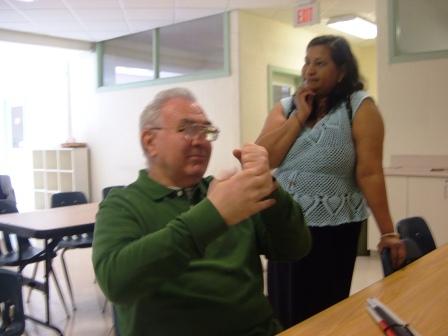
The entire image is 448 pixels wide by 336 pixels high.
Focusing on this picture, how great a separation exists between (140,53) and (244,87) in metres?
1.97

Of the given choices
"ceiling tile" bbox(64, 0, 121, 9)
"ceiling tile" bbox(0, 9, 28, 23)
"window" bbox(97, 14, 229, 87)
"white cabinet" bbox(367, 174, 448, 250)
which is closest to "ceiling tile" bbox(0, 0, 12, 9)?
"ceiling tile" bbox(0, 9, 28, 23)

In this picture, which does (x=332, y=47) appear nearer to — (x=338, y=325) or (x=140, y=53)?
(x=338, y=325)

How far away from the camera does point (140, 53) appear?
653 cm

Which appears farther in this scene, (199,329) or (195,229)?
(199,329)

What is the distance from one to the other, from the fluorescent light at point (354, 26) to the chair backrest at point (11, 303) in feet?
16.0

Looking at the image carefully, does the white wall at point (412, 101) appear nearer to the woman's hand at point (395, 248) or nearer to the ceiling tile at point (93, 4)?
the ceiling tile at point (93, 4)

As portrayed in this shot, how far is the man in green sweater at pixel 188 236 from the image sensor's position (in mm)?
893

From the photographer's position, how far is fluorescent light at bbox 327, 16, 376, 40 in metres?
5.51

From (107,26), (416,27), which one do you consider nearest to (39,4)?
(107,26)

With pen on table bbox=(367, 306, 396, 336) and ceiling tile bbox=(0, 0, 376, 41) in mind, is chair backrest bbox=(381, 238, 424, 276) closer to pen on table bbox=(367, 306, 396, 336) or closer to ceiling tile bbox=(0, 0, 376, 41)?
pen on table bbox=(367, 306, 396, 336)

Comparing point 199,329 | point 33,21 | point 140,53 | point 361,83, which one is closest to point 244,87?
point 140,53

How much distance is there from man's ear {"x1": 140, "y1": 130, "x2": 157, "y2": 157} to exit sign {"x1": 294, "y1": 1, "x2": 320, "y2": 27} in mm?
3757

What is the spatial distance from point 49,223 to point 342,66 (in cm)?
210

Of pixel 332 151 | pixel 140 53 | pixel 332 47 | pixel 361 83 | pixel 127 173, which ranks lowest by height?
pixel 127 173
